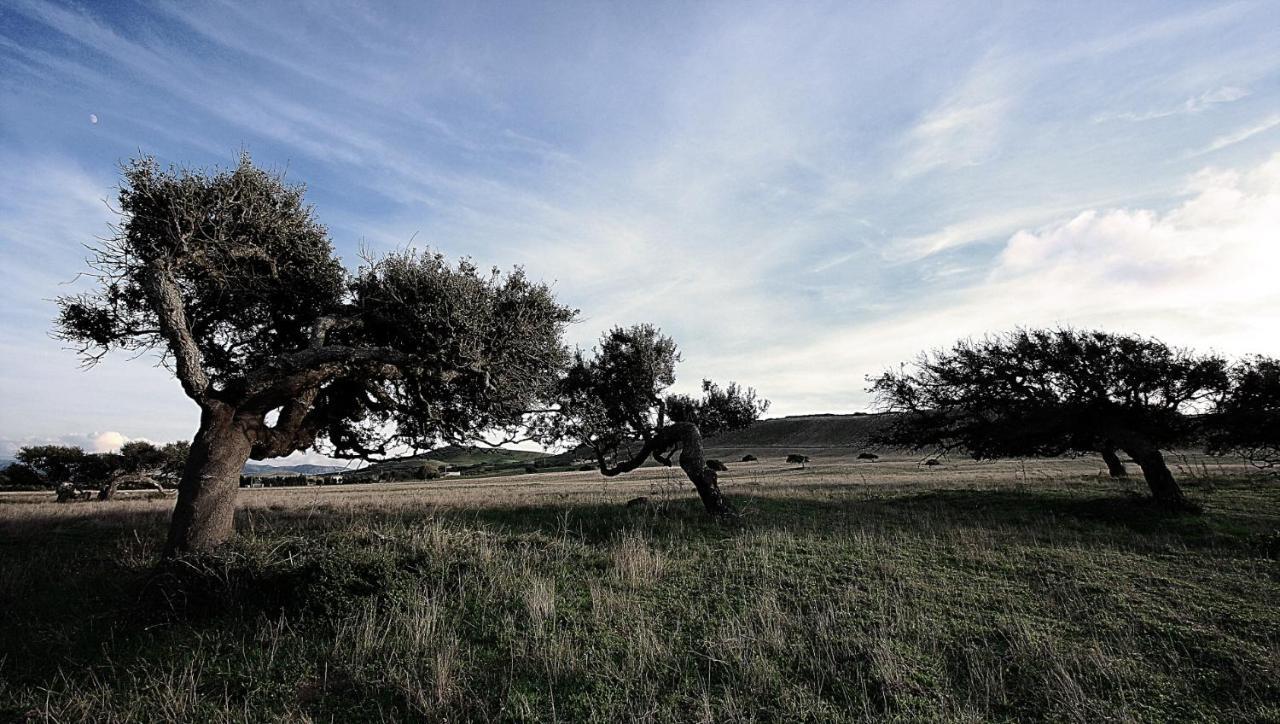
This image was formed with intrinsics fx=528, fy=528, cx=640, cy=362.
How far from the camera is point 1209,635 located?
695 centimetres

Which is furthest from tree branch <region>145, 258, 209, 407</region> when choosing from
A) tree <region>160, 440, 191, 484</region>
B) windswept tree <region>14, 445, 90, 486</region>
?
windswept tree <region>14, 445, 90, 486</region>

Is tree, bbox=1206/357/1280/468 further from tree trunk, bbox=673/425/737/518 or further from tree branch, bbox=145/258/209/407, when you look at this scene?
tree branch, bbox=145/258/209/407

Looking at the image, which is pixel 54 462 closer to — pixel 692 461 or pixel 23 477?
pixel 23 477

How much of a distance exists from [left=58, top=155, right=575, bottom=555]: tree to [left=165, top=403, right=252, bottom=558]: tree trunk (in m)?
0.03

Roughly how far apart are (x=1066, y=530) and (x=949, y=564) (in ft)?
20.4

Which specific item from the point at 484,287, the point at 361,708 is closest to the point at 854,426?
the point at 484,287

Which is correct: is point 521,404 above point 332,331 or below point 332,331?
below

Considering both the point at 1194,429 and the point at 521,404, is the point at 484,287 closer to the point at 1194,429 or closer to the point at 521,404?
the point at 521,404

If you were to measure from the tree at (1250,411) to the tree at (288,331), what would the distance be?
22951 millimetres

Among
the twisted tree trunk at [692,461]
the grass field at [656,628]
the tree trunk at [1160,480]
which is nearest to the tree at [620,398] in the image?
the twisted tree trunk at [692,461]

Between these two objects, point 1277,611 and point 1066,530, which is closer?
point 1277,611

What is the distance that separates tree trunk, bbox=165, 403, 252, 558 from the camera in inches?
417

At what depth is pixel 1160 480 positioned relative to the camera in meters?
17.3

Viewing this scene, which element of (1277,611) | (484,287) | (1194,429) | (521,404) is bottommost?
(1277,611)
